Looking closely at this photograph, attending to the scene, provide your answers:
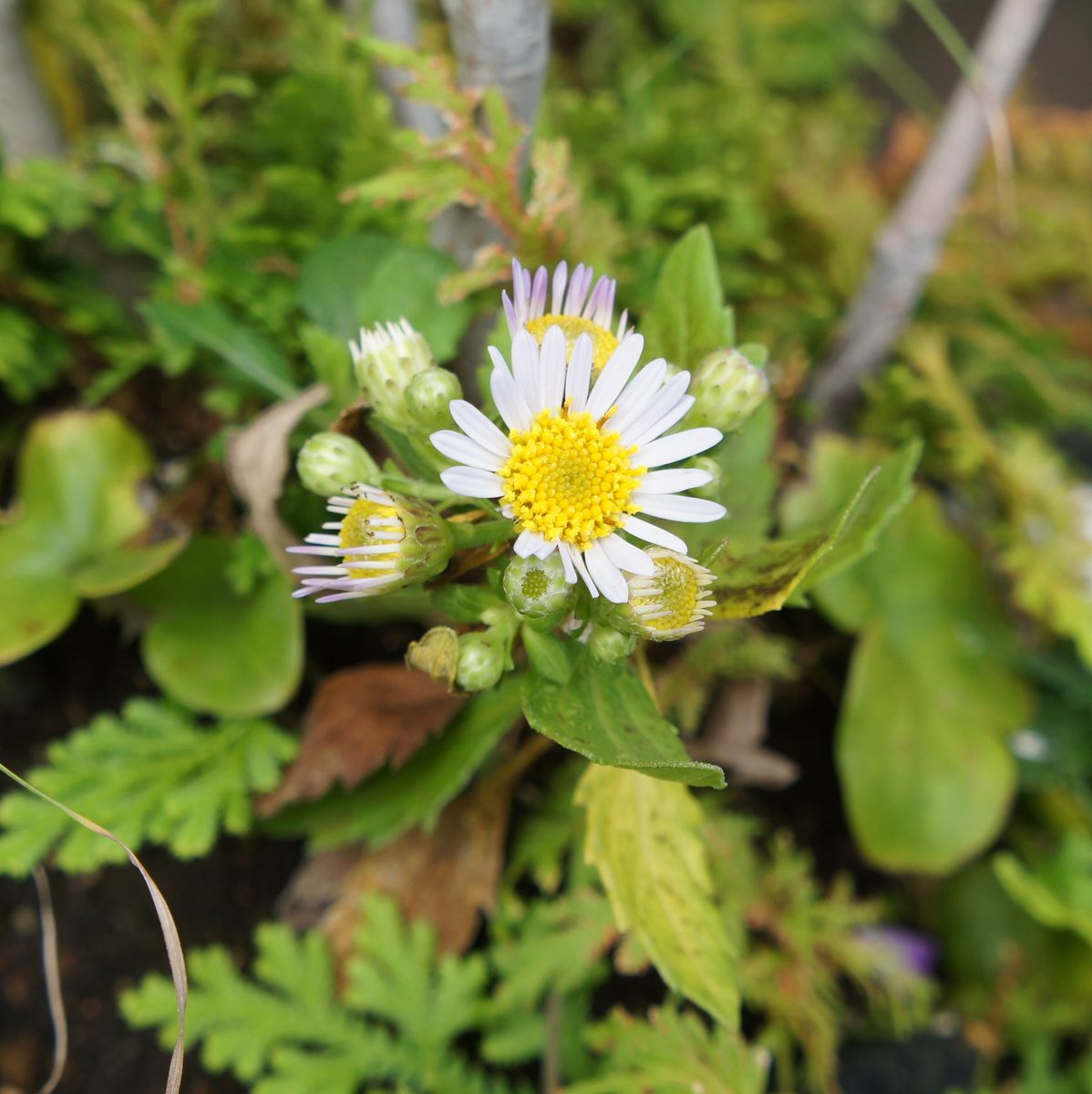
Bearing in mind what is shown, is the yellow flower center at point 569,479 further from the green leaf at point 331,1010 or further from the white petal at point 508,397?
the green leaf at point 331,1010

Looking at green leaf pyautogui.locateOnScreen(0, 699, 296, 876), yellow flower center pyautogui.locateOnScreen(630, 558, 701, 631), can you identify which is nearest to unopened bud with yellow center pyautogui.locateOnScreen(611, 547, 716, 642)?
yellow flower center pyautogui.locateOnScreen(630, 558, 701, 631)

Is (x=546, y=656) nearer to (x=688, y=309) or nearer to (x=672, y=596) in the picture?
(x=672, y=596)

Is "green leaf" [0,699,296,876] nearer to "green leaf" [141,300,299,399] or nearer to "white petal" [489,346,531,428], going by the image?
"green leaf" [141,300,299,399]

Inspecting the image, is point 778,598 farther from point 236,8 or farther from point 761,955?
point 236,8

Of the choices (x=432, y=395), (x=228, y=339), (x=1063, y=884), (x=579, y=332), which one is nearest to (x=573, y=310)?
(x=579, y=332)

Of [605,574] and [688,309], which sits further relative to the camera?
[688,309]

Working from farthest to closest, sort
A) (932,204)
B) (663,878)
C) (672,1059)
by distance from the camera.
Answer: (932,204), (672,1059), (663,878)

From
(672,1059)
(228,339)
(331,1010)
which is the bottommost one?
(331,1010)
